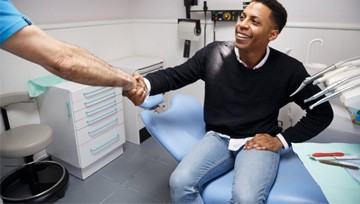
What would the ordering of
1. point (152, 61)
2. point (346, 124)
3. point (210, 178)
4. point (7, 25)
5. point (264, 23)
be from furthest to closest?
1. point (152, 61)
2. point (346, 124)
3. point (264, 23)
4. point (210, 178)
5. point (7, 25)

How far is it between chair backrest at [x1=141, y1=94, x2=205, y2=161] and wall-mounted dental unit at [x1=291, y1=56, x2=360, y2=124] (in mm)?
736

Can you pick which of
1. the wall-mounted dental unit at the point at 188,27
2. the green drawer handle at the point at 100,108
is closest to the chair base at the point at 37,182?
the green drawer handle at the point at 100,108

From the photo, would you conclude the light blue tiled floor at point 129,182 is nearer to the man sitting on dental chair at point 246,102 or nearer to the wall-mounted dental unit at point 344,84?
the man sitting on dental chair at point 246,102

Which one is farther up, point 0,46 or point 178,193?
point 0,46

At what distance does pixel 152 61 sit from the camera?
255 cm

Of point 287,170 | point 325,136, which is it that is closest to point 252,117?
point 287,170

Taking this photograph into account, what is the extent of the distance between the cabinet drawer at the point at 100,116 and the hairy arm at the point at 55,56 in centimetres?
102

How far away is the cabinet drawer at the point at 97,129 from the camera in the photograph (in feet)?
6.19

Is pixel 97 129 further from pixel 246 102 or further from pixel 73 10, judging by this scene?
pixel 246 102

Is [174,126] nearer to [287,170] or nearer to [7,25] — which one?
[287,170]

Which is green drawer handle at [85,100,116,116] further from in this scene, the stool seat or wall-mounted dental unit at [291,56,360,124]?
wall-mounted dental unit at [291,56,360,124]

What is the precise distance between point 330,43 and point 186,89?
1.36 meters

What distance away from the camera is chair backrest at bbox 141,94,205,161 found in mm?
1328

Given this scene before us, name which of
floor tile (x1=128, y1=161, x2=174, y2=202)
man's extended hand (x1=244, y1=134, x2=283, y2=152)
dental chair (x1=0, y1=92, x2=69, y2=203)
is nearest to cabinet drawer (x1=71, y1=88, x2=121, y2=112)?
dental chair (x1=0, y1=92, x2=69, y2=203)
